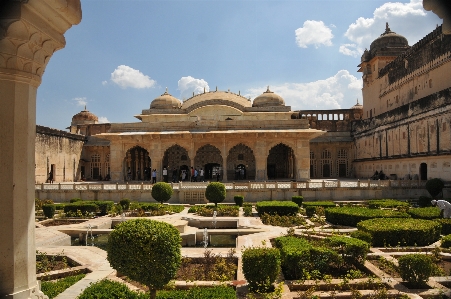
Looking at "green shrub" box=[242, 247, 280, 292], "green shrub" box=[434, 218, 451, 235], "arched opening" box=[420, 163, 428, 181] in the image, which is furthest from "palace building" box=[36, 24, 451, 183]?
"green shrub" box=[242, 247, 280, 292]

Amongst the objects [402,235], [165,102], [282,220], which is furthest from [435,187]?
[165,102]

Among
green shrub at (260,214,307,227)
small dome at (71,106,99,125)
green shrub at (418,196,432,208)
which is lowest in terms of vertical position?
green shrub at (260,214,307,227)

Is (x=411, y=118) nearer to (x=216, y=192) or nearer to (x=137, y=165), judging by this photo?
(x=216, y=192)

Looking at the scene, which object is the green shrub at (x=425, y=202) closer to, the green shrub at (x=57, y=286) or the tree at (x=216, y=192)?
the tree at (x=216, y=192)

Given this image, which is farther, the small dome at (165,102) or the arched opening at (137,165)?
the small dome at (165,102)

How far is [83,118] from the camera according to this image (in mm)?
40031

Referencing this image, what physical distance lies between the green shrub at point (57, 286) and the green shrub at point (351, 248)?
446 cm

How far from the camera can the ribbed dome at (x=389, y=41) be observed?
31.8 metres

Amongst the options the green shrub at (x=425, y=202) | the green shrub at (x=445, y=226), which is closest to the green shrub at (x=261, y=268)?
the green shrub at (x=445, y=226)

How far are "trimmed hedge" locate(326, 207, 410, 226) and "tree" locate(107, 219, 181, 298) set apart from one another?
26.2 feet

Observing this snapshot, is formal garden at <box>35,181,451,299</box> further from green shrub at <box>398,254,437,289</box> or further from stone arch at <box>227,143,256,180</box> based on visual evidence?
stone arch at <box>227,143,256,180</box>

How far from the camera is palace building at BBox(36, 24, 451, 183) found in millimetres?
22234

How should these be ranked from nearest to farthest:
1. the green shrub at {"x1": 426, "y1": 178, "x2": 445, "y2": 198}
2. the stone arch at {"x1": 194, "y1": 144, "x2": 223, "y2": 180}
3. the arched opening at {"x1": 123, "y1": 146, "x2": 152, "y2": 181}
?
the green shrub at {"x1": 426, "y1": 178, "x2": 445, "y2": 198}, the stone arch at {"x1": 194, "y1": 144, "x2": 223, "y2": 180}, the arched opening at {"x1": 123, "y1": 146, "x2": 152, "y2": 181}

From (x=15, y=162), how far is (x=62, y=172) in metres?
27.5
